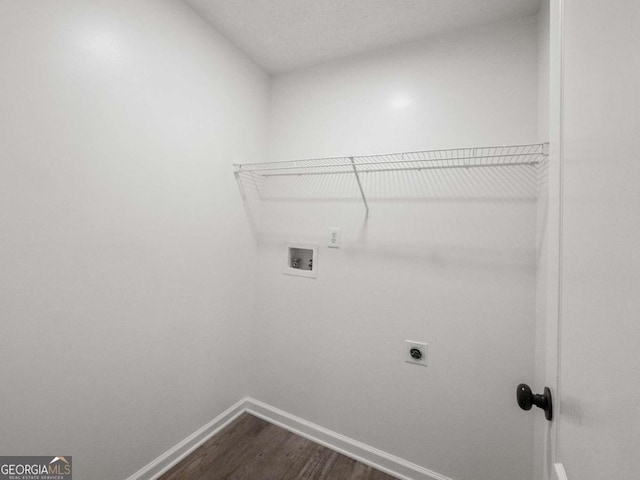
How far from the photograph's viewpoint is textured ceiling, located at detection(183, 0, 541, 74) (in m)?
1.41

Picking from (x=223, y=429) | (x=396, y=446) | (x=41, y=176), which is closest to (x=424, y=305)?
(x=396, y=446)

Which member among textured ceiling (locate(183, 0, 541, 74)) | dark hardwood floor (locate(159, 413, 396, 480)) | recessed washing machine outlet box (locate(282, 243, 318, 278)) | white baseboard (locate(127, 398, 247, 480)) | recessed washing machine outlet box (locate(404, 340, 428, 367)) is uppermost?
textured ceiling (locate(183, 0, 541, 74))

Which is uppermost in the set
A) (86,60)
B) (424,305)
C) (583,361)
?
(86,60)

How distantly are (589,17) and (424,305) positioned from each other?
132cm

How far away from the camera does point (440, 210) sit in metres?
1.54

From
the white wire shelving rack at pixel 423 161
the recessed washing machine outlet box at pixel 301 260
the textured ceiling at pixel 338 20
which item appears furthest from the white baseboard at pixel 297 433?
the textured ceiling at pixel 338 20

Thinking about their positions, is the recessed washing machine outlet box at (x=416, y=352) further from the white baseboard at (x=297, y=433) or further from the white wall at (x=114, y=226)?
the white wall at (x=114, y=226)

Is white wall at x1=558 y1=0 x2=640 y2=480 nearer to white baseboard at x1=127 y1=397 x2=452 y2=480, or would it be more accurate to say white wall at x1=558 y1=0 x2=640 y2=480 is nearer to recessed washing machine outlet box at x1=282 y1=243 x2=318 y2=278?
white baseboard at x1=127 y1=397 x2=452 y2=480

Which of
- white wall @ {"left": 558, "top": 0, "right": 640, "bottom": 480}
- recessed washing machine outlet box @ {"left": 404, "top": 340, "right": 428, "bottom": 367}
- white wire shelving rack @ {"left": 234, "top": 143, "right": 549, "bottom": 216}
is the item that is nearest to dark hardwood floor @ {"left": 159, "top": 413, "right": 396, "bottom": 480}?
recessed washing machine outlet box @ {"left": 404, "top": 340, "right": 428, "bottom": 367}

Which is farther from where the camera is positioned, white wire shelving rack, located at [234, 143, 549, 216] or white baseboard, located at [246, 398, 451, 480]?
white baseboard, located at [246, 398, 451, 480]

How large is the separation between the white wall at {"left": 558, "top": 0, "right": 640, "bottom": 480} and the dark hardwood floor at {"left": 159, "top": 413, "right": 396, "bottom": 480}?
4.58 ft

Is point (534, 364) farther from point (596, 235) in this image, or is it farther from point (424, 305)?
point (596, 235)

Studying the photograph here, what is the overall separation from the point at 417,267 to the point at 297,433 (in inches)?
53.1

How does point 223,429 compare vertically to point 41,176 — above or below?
below
